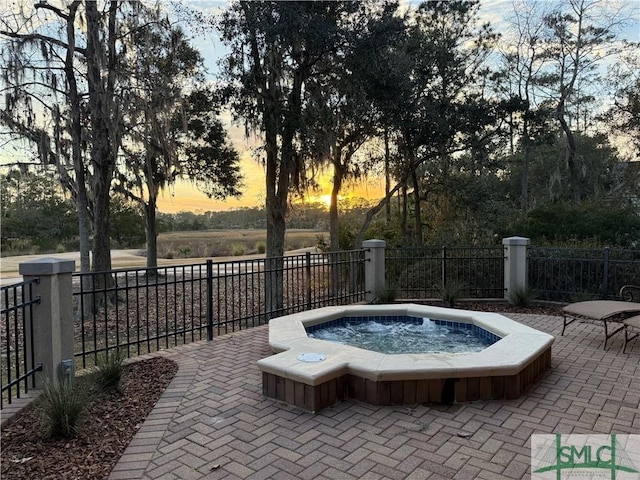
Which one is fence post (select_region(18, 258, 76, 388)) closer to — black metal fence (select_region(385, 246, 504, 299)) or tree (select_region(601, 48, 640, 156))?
black metal fence (select_region(385, 246, 504, 299))

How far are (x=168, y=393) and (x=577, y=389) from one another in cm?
341

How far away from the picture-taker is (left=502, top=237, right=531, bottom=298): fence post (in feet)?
24.3

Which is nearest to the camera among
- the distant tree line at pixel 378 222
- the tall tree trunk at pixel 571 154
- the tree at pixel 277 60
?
the tree at pixel 277 60

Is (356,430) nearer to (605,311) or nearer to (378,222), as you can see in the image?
(605,311)

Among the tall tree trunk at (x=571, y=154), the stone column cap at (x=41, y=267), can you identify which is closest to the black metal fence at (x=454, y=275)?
the stone column cap at (x=41, y=267)

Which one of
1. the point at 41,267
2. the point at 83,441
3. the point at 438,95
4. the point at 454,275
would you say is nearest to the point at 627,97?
the point at 438,95

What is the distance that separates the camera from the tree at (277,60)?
8.26 metres

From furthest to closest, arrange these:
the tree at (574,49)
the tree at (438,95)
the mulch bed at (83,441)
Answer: the tree at (574,49)
the tree at (438,95)
the mulch bed at (83,441)

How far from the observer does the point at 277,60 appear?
8617 mm

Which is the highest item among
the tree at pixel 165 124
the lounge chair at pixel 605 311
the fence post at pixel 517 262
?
the tree at pixel 165 124

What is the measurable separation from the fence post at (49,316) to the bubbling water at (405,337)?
2.66 meters

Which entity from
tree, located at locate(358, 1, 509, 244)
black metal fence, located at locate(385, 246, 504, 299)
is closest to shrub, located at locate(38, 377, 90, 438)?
black metal fence, located at locate(385, 246, 504, 299)

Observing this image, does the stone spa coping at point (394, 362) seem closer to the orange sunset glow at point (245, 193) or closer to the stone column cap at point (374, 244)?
the stone column cap at point (374, 244)

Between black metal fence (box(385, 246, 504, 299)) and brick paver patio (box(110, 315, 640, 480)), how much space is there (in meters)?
4.02
